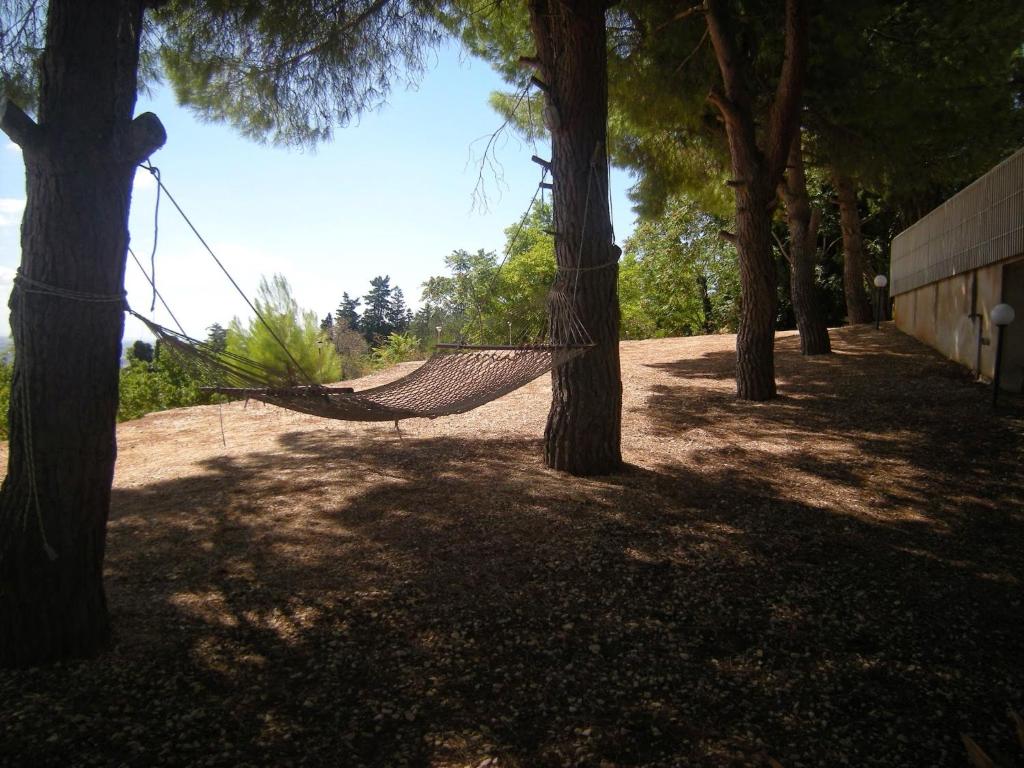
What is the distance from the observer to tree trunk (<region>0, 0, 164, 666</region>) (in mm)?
1696

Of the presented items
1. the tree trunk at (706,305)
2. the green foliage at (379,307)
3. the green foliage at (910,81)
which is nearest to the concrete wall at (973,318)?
the green foliage at (910,81)

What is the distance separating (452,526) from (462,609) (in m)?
0.64

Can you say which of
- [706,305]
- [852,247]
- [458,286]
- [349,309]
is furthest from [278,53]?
[349,309]

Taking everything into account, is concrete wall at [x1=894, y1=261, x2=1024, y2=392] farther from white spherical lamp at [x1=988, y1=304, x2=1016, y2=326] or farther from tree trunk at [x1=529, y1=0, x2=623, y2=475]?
tree trunk at [x1=529, y1=0, x2=623, y2=475]

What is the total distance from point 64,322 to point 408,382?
126cm

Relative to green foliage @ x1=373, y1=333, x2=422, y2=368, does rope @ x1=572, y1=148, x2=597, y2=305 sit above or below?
above

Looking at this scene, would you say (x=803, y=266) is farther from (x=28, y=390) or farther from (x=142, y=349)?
(x=142, y=349)

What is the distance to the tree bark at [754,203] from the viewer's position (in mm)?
4750

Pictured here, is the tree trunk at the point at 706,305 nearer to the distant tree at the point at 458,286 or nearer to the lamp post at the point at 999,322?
Result: the distant tree at the point at 458,286

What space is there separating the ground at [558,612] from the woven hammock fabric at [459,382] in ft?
1.62

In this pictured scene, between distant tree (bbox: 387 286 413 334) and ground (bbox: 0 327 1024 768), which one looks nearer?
ground (bbox: 0 327 1024 768)

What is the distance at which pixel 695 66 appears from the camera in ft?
17.2

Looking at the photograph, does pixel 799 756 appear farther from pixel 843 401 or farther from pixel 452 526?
pixel 843 401

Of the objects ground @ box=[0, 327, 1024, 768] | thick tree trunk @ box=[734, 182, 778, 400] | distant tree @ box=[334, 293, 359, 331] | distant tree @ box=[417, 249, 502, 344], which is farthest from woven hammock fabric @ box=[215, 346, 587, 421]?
distant tree @ box=[334, 293, 359, 331]
